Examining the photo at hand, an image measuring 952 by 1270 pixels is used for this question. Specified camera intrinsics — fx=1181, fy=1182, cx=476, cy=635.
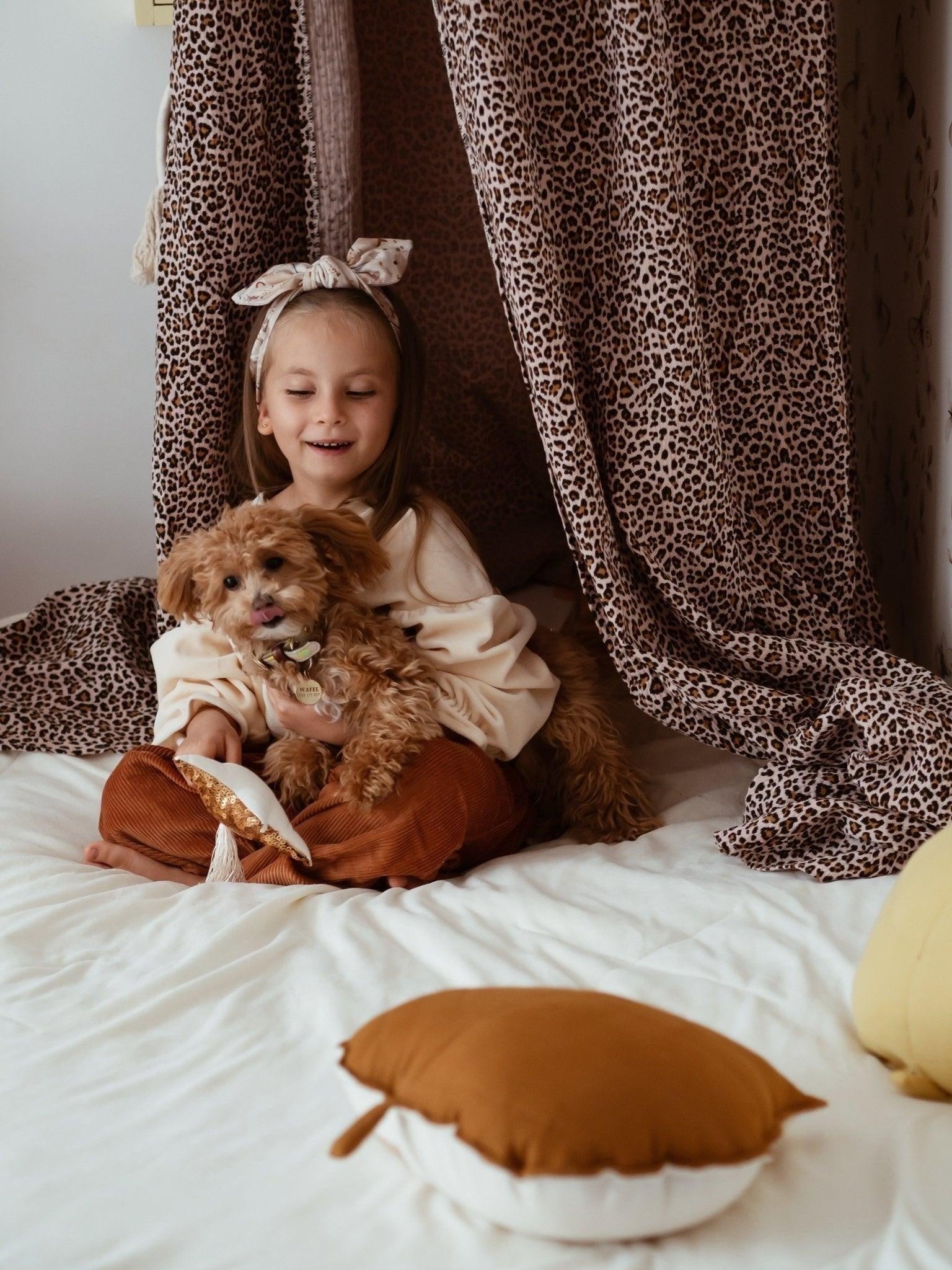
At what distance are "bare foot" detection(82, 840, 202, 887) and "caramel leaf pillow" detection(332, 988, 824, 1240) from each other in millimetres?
724

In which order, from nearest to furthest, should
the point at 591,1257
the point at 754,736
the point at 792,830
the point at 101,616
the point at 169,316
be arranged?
the point at 591,1257 < the point at 792,830 < the point at 754,736 < the point at 169,316 < the point at 101,616

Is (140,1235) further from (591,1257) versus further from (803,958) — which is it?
(803,958)

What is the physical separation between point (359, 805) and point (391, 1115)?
0.67m

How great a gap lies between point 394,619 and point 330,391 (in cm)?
33

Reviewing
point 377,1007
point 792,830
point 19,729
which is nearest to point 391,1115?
point 377,1007

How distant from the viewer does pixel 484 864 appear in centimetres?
156

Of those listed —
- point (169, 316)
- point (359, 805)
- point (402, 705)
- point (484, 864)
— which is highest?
point (169, 316)

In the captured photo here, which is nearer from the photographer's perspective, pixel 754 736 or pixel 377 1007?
pixel 377 1007

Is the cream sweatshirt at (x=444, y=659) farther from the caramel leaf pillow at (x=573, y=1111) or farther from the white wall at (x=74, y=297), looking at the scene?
the white wall at (x=74, y=297)

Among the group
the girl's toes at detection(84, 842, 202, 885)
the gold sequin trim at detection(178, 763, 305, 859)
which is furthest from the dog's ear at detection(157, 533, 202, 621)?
the girl's toes at detection(84, 842, 202, 885)

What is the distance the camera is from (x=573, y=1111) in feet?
2.53

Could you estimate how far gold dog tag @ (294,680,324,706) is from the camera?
1534 millimetres

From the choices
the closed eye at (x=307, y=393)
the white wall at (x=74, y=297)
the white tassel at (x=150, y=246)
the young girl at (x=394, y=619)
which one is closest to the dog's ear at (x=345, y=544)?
the young girl at (x=394, y=619)

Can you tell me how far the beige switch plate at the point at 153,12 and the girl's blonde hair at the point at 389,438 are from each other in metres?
0.90
